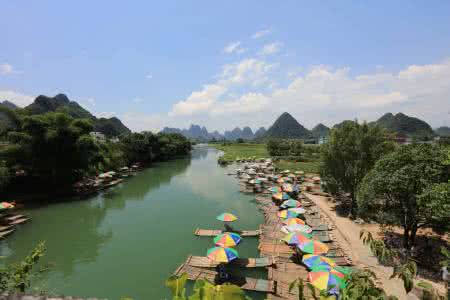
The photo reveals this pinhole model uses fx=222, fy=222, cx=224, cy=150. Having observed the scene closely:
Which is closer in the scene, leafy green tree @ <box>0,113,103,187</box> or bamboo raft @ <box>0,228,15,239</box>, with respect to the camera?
bamboo raft @ <box>0,228,15,239</box>

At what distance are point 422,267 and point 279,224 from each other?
7.32 m

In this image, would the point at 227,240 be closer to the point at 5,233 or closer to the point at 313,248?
the point at 313,248

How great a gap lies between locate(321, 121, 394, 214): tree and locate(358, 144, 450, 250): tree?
5.20m

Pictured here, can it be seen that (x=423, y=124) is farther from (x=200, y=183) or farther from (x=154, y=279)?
(x=154, y=279)

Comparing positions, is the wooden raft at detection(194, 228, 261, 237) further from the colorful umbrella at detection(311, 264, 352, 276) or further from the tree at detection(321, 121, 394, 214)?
the tree at detection(321, 121, 394, 214)

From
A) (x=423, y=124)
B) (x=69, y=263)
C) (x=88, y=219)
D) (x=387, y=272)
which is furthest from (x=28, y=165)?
(x=423, y=124)

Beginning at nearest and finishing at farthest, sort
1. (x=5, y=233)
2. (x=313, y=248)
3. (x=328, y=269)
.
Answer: (x=328, y=269) → (x=313, y=248) → (x=5, y=233)

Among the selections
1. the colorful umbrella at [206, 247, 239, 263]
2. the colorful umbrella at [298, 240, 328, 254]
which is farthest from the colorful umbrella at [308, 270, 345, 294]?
the colorful umbrella at [206, 247, 239, 263]

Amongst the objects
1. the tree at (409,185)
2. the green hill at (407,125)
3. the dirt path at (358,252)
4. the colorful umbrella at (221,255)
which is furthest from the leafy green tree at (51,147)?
the green hill at (407,125)

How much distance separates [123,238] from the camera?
44.7 ft

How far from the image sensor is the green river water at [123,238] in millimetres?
9578

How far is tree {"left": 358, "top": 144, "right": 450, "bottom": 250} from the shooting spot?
921 cm

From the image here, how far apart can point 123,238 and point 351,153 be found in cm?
1686

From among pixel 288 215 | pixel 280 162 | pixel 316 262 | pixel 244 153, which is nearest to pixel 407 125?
pixel 244 153
